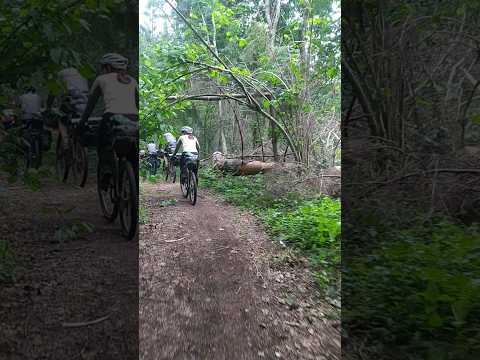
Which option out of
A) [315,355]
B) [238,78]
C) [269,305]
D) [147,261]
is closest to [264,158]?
[238,78]

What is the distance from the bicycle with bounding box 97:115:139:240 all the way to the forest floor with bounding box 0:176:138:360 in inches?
1.7

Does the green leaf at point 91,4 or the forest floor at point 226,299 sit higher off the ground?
the green leaf at point 91,4

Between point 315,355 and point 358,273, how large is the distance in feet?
1.99

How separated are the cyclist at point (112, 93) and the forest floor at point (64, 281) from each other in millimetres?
283

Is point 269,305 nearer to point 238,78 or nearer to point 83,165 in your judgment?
point 83,165

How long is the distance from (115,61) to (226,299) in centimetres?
211

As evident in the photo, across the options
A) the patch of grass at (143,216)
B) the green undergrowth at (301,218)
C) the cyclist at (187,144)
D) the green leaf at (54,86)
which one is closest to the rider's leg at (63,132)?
the green leaf at (54,86)

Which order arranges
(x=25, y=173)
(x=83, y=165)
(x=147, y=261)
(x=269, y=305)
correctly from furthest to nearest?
1. (x=147, y=261)
2. (x=269, y=305)
3. (x=83, y=165)
4. (x=25, y=173)

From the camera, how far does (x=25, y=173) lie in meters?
1.84

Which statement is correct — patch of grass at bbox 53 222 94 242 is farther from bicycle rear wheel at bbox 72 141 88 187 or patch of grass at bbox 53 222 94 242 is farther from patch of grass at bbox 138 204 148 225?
patch of grass at bbox 138 204 148 225

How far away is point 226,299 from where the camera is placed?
3.31 m

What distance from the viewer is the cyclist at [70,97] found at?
→ 1.83m

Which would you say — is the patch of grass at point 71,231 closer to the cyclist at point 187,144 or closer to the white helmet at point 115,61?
the white helmet at point 115,61

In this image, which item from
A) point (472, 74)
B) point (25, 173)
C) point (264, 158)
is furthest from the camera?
point (264, 158)
